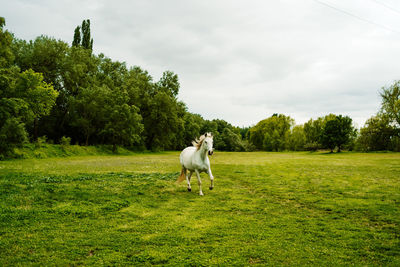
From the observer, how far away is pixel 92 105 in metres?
48.1

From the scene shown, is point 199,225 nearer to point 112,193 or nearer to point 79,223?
point 79,223

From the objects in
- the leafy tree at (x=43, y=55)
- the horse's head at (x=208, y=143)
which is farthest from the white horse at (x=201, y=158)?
the leafy tree at (x=43, y=55)

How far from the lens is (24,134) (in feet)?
89.5

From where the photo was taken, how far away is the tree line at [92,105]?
1230 inches

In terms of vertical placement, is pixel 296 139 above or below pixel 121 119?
below

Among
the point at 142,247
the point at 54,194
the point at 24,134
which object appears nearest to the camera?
the point at 142,247

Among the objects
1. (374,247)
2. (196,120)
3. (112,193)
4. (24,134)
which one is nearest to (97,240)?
(112,193)

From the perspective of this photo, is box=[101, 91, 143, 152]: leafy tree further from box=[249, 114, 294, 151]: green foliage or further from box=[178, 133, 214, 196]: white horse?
box=[249, 114, 294, 151]: green foliage

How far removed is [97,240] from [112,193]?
5.30 meters

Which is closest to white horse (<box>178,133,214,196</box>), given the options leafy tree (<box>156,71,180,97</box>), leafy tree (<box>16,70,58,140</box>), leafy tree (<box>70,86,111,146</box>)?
leafy tree (<box>16,70,58,140</box>)

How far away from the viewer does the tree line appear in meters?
31.2

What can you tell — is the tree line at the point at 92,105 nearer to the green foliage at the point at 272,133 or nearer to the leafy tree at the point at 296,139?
the leafy tree at the point at 296,139

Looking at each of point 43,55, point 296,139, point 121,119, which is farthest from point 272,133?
point 43,55

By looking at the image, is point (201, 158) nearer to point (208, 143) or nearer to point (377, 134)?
point (208, 143)
